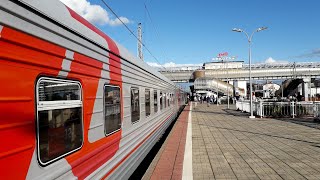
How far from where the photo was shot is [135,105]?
23.2ft

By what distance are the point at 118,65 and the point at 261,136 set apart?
888cm

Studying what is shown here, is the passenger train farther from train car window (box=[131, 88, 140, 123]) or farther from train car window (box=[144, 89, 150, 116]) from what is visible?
train car window (box=[144, 89, 150, 116])

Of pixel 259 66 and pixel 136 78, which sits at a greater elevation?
pixel 259 66

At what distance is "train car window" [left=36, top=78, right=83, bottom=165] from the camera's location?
295 cm

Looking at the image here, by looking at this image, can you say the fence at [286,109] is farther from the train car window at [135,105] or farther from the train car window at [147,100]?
the train car window at [135,105]

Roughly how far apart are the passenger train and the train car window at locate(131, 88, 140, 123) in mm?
1195

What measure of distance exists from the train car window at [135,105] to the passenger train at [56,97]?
119 centimetres

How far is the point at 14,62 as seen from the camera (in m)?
2.53

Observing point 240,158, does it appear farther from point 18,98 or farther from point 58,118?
point 18,98

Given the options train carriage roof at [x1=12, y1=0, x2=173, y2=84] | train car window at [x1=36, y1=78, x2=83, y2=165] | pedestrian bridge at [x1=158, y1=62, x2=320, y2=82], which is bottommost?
train car window at [x1=36, y1=78, x2=83, y2=165]

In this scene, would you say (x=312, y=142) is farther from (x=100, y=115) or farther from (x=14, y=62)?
(x=14, y=62)

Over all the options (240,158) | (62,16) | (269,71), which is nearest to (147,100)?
(240,158)

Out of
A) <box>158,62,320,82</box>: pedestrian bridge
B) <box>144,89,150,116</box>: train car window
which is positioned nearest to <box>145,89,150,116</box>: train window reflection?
<box>144,89,150,116</box>: train car window

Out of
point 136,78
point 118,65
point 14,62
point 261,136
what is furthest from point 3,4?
point 261,136
